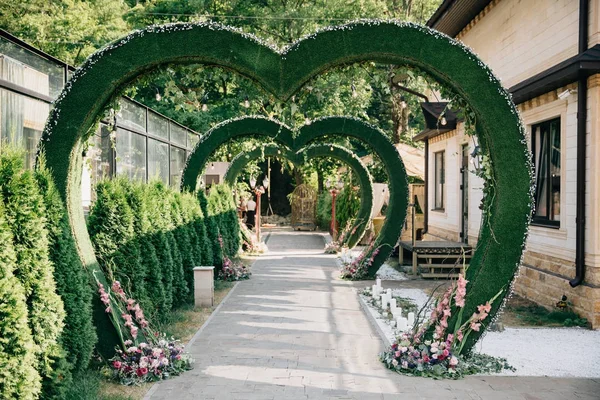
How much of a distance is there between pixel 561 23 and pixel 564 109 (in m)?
1.34

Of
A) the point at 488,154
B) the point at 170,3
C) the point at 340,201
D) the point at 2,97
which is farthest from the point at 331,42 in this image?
the point at 170,3

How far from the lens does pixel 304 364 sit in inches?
262

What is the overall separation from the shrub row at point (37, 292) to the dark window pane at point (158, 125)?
1070 cm

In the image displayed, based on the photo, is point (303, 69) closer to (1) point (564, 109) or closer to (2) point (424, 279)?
(1) point (564, 109)

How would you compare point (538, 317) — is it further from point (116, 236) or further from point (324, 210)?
point (324, 210)

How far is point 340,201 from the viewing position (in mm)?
23578

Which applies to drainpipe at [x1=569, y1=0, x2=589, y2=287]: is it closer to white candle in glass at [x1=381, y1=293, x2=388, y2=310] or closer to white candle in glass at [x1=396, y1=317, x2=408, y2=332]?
white candle in glass at [x1=396, y1=317, x2=408, y2=332]

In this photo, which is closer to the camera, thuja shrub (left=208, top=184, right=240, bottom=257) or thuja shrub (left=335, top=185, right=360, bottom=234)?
thuja shrub (left=208, top=184, right=240, bottom=257)

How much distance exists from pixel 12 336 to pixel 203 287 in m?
5.91

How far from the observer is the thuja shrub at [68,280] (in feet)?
17.5

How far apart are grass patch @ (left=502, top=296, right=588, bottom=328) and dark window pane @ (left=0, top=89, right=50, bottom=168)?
690 centimetres

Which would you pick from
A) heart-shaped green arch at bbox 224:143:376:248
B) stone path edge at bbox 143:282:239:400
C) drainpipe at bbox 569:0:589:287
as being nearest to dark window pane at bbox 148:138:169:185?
heart-shaped green arch at bbox 224:143:376:248

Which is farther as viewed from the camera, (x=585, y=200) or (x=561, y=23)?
(x=561, y=23)

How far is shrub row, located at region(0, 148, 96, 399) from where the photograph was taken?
4.24 metres
